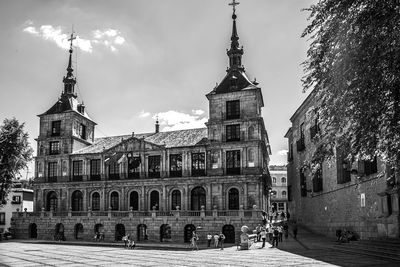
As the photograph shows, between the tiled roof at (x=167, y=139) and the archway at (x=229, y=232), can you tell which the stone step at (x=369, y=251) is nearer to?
the archway at (x=229, y=232)

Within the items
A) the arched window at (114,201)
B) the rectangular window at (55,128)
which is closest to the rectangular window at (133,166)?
the arched window at (114,201)

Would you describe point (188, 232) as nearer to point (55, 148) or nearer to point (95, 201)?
point (95, 201)

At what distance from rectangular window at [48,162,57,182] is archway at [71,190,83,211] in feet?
11.1

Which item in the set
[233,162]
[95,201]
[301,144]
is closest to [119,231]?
[95,201]

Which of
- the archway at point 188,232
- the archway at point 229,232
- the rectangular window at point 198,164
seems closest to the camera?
the archway at point 229,232

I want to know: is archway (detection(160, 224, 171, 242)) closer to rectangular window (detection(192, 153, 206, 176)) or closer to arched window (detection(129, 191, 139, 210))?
arched window (detection(129, 191, 139, 210))

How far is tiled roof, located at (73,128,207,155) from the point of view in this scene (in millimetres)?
46219

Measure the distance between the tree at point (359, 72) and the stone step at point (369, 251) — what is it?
27.6 feet

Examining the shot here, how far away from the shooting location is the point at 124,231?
43.5 metres

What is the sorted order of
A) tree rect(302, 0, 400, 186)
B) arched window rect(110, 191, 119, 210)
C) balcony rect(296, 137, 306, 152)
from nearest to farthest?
tree rect(302, 0, 400, 186)
balcony rect(296, 137, 306, 152)
arched window rect(110, 191, 119, 210)

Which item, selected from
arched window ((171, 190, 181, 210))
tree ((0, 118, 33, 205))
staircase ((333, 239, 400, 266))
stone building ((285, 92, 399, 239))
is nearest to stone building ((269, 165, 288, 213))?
stone building ((285, 92, 399, 239))

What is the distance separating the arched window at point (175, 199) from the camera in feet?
145

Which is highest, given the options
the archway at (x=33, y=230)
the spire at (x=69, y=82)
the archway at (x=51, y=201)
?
the spire at (x=69, y=82)

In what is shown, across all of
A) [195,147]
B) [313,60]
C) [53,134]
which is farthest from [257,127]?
[313,60]
